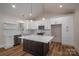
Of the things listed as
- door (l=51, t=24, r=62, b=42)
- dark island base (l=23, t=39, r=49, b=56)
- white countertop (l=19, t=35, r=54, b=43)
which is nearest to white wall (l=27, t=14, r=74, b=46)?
door (l=51, t=24, r=62, b=42)

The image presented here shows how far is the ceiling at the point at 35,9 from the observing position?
162cm

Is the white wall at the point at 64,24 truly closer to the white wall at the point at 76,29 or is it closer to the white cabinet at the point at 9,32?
the white wall at the point at 76,29

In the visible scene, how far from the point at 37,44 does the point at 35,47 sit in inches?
3.2

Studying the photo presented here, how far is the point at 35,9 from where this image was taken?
67.5 inches

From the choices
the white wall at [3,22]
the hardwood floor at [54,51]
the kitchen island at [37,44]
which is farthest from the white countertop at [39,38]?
the white wall at [3,22]

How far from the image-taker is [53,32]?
69.0 inches

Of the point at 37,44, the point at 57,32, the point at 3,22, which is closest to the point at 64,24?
the point at 57,32

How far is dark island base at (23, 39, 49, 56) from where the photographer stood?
65.7 inches

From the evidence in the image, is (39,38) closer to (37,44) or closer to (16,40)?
(37,44)

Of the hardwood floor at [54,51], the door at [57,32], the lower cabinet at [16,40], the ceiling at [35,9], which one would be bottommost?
the hardwood floor at [54,51]

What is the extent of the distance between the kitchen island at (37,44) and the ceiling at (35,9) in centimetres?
47

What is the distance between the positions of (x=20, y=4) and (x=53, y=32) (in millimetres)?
932

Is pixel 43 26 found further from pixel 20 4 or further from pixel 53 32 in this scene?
pixel 20 4

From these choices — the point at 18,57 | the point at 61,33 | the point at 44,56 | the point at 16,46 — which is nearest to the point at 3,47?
the point at 16,46
